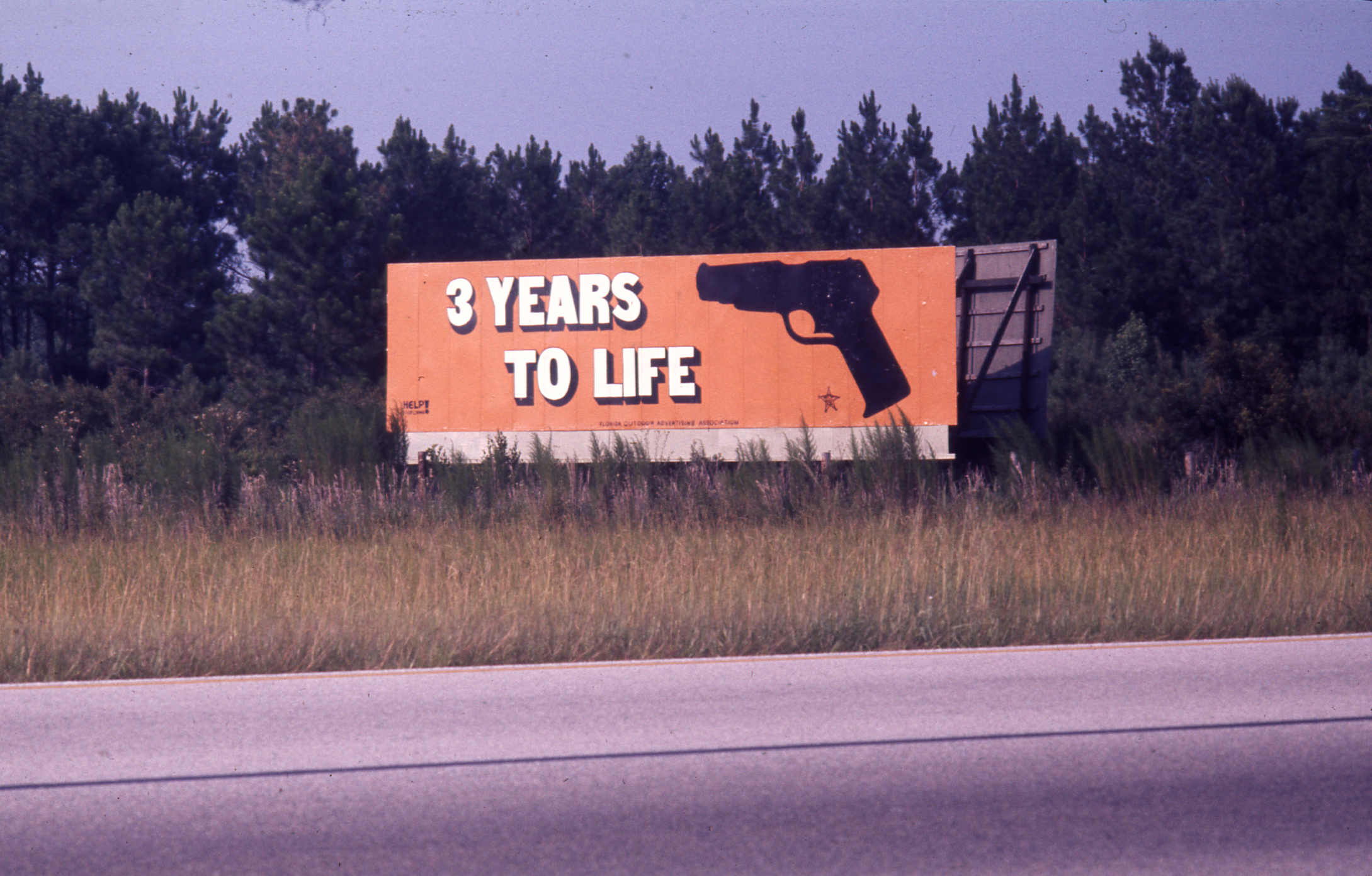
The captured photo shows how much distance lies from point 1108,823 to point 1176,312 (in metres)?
39.3

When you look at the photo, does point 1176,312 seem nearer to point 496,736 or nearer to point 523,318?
point 523,318

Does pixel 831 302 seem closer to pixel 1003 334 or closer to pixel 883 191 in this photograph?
pixel 1003 334

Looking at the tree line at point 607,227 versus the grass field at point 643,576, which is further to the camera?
the tree line at point 607,227


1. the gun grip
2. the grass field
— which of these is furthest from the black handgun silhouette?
the grass field

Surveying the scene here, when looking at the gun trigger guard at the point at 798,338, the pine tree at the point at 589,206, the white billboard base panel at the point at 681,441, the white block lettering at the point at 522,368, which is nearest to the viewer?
the white billboard base panel at the point at 681,441

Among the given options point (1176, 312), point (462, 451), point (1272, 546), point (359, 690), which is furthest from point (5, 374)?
point (1176, 312)

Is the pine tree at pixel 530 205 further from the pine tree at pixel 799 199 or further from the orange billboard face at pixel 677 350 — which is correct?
the orange billboard face at pixel 677 350

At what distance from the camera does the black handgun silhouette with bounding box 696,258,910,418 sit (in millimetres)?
16156

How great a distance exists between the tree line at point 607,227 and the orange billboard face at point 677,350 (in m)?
7.57

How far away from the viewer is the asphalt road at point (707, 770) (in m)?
3.76

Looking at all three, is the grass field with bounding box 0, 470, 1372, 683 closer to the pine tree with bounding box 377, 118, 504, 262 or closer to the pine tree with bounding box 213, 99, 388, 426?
the pine tree with bounding box 213, 99, 388, 426

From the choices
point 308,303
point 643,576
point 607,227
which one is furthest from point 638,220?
point 643,576

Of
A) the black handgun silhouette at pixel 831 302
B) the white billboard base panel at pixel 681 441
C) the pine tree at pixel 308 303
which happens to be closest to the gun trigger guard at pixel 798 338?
the black handgun silhouette at pixel 831 302

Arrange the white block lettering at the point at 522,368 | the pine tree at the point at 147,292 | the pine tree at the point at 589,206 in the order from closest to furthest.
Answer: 1. the white block lettering at the point at 522,368
2. the pine tree at the point at 147,292
3. the pine tree at the point at 589,206
